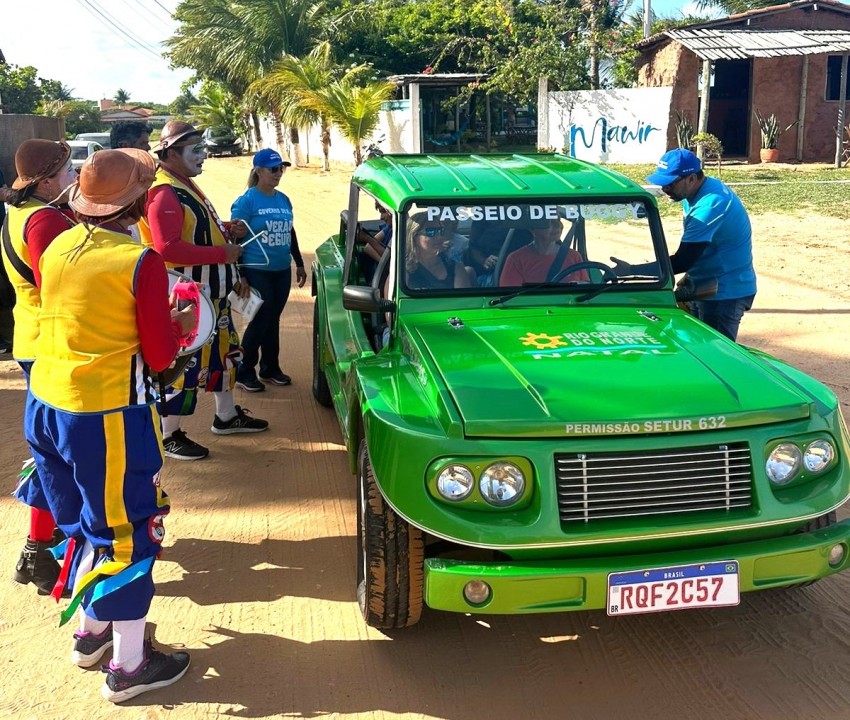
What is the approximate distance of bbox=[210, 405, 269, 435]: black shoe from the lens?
19.9 ft

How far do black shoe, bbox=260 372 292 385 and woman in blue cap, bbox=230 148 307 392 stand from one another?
0.98 feet

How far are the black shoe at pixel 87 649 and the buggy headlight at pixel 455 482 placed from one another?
5.11 feet

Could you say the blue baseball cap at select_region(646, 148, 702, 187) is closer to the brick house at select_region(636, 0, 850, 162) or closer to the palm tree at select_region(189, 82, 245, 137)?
the brick house at select_region(636, 0, 850, 162)

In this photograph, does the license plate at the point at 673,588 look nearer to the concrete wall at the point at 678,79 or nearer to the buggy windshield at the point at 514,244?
the buggy windshield at the point at 514,244

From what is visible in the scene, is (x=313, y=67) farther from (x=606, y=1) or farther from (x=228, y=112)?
(x=228, y=112)

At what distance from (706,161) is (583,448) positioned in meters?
23.2

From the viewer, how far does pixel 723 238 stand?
531 cm

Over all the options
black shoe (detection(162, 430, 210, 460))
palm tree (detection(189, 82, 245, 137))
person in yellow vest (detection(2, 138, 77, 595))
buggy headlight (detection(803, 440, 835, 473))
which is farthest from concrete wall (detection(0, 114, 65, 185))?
palm tree (detection(189, 82, 245, 137))

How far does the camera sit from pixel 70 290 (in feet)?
9.80

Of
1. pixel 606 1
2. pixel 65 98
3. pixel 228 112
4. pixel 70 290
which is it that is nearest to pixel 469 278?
pixel 70 290

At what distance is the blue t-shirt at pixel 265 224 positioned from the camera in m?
6.49

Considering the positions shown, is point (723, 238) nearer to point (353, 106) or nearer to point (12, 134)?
point (12, 134)

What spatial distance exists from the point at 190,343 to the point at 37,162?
119cm

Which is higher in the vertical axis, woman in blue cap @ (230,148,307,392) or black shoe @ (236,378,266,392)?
woman in blue cap @ (230,148,307,392)
